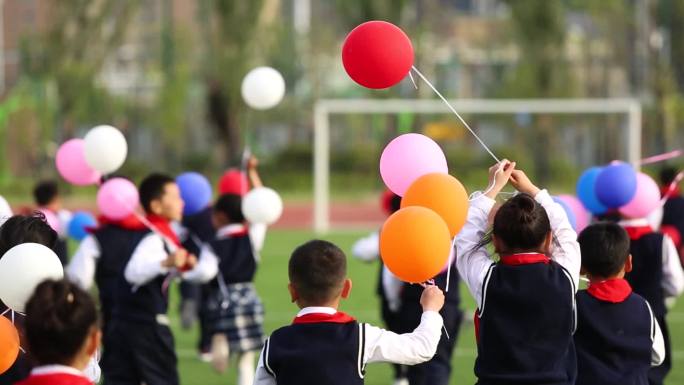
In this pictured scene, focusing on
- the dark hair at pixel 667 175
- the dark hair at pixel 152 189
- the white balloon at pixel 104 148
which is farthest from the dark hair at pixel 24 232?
the dark hair at pixel 667 175

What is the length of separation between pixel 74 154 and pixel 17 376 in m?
2.19

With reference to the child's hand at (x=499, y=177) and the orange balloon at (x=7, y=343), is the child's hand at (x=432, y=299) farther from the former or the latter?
the orange balloon at (x=7, y=343)

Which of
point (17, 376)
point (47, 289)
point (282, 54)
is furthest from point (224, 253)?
point (282, 54)

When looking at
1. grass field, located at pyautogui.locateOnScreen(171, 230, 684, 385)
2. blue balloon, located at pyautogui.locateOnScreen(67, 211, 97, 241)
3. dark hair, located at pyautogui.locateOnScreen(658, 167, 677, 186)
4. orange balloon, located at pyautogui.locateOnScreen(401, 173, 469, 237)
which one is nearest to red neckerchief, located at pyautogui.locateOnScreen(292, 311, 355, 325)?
orange balloon, located at pyautogui.locateOnScreen(401, 173, 469, 237)

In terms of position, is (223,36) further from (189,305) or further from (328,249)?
(328,249)

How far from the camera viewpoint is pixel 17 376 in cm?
415

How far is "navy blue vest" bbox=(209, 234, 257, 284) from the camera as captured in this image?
7.29 metres

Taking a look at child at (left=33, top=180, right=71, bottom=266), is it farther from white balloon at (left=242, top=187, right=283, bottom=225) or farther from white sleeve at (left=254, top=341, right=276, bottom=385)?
white sleeve at (left=254, top=341, right=276, bottom=385)

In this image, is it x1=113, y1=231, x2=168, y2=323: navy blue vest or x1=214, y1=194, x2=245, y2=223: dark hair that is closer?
x1=113, y1=231, x2=168, y2=323: navy blue vest

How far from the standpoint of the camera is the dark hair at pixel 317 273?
372cm

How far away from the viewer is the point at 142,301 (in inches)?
232

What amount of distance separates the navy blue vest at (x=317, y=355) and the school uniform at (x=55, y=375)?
86cm

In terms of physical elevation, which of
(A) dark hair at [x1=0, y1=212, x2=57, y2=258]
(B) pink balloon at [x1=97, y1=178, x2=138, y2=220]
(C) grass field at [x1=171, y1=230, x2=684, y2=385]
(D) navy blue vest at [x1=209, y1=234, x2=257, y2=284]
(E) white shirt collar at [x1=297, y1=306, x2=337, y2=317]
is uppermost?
(A) dark hair at [x1=0, y1=212, x2=57, y2=258]

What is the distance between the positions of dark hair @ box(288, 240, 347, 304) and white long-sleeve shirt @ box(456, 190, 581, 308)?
53 cm
